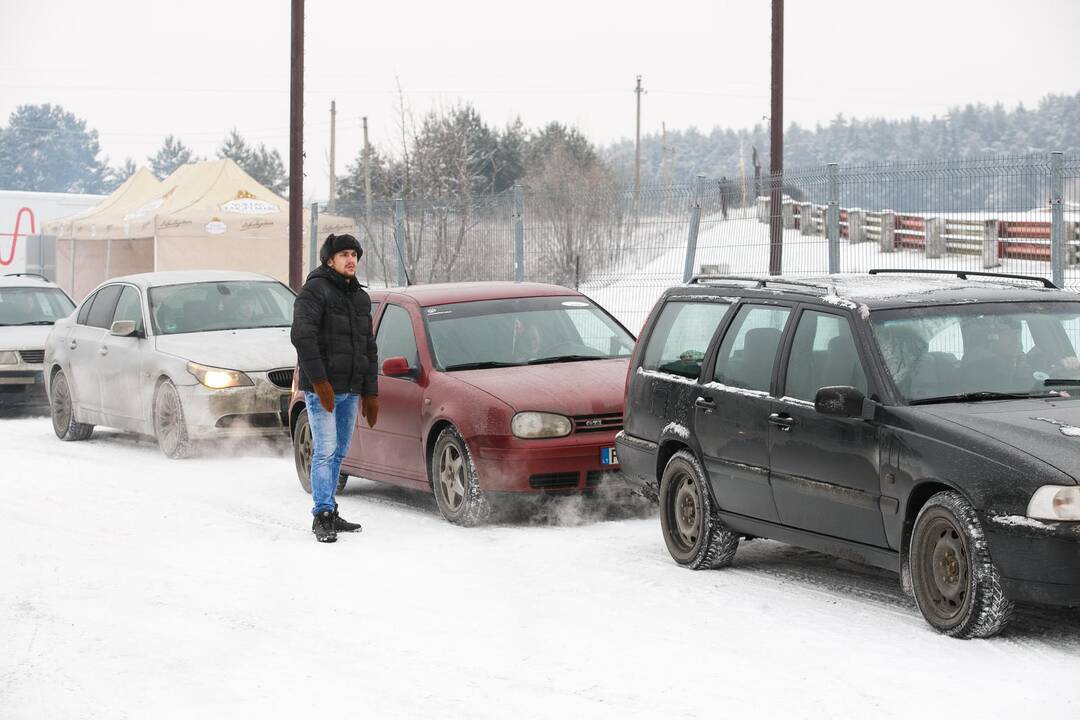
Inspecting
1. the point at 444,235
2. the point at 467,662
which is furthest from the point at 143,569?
the point at 444,235

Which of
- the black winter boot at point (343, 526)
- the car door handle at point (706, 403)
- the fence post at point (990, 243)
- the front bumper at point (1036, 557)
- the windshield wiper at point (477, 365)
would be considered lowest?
the black winter boot at point (343, 526)

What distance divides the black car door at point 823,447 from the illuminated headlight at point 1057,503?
0.99 meters

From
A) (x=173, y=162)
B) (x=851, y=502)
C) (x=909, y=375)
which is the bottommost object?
(x=851, y=502)

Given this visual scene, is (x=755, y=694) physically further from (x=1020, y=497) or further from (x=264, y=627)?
(x=264, y=627)

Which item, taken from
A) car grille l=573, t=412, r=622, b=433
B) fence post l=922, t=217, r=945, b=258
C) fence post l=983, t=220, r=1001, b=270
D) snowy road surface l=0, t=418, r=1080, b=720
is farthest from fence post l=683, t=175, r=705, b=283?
car grille l=573, t=412, r=622, b=433

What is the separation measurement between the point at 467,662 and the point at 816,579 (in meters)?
2.46

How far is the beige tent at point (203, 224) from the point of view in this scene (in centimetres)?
3114

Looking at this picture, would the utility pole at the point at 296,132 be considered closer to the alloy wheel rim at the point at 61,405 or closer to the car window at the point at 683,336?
the alloy wheel rim at the point at 61,405

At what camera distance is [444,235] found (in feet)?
73.8

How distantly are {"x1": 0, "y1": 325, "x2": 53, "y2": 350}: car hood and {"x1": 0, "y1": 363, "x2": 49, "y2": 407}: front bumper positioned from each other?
223 mm

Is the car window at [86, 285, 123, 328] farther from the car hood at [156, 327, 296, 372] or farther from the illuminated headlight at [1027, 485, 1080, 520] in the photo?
the illuminated headlight at [1027, 485, 1080, 520]

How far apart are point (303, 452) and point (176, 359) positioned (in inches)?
107

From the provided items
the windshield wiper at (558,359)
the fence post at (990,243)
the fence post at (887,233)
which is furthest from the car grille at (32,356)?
the fence post at (990,243)

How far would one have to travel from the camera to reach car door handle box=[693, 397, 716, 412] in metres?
8.59
